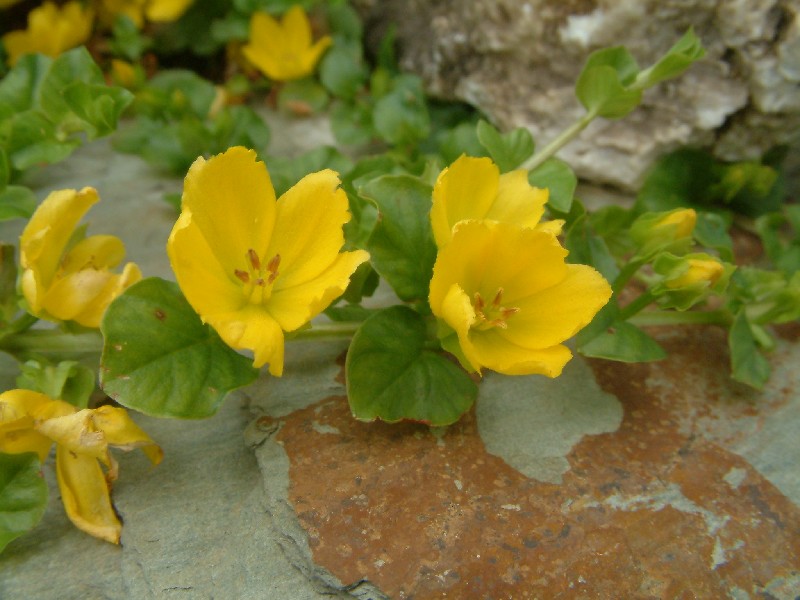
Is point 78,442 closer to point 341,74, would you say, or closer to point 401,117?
point 401,117

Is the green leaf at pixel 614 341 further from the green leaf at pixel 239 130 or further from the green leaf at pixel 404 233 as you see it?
the green leaf at pixel 239 130

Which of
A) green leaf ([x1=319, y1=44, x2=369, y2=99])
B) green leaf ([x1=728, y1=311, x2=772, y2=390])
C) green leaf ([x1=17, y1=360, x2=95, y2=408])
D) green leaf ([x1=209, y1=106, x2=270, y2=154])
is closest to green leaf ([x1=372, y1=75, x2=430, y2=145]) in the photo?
green leaf ([x1=319, y1=44, x2=369, y2=99])

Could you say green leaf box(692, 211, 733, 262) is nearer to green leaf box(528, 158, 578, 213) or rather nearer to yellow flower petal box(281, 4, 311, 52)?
green leaf box(528, 158, 578, 213)

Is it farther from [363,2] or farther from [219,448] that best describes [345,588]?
[363,2]

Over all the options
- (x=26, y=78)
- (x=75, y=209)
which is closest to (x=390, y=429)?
(x=75, y=209)

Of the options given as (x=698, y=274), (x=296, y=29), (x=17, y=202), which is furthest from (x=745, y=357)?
(x=296, y=29)

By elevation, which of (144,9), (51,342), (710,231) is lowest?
(710,231)
